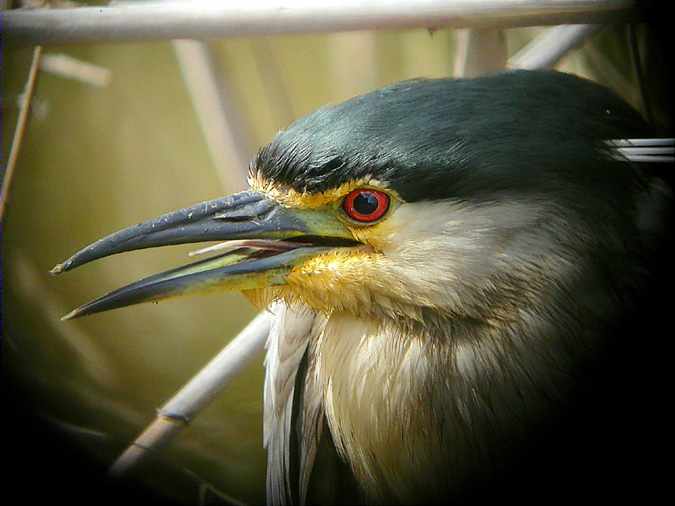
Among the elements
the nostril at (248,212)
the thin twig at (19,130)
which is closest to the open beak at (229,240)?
the nostril at (248,212)

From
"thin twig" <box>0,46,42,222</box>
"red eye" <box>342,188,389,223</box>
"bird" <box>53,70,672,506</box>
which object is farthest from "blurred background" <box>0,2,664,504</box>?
"red eye" <box>342,188,389,223</box>

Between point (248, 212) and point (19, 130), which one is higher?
point (19, 130)

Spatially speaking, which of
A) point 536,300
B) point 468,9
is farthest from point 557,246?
point 468,9

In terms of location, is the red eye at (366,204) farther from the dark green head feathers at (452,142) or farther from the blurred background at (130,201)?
the blurred background at (130,201)

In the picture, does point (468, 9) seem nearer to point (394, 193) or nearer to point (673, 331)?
point (394, 193)

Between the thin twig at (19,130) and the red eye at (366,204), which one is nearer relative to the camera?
the red eye at (366,204)

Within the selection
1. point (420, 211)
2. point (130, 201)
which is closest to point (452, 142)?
point (420, 211)

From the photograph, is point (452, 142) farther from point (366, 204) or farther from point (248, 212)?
point (248, 212)
